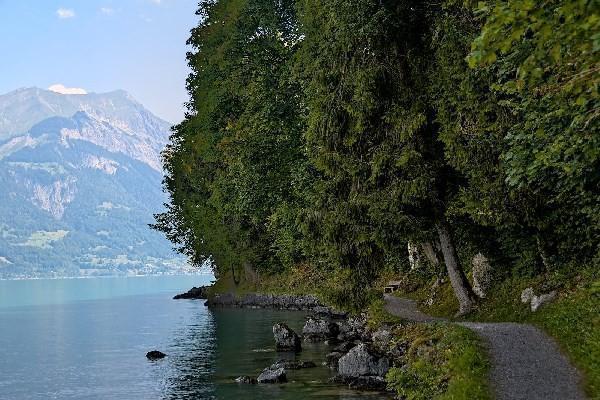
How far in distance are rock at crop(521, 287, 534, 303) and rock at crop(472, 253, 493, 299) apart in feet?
11.7

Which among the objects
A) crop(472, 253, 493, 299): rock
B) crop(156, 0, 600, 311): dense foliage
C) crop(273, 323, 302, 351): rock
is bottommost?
crop(273, 323, 302, 351): rock

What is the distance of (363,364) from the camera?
2800cm

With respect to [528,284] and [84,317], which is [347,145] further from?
[84,317]

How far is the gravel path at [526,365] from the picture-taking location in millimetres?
16750

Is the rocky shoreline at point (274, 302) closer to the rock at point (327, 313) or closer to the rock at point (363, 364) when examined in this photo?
the rock at point (327, 313)

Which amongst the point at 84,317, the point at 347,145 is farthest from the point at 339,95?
the point at 84,317

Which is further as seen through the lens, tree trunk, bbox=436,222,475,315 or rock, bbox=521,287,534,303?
tree trunk, bbox=436,222,475,315

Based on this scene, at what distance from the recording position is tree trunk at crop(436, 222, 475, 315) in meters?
31.4

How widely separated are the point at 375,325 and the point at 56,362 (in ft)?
71.8

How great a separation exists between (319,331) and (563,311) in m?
20.9

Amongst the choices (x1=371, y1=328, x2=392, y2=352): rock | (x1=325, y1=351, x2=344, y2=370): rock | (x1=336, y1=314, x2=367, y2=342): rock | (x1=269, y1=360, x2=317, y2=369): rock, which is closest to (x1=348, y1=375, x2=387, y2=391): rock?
(x1=371, y1=328, x2=392, y2=352): rock

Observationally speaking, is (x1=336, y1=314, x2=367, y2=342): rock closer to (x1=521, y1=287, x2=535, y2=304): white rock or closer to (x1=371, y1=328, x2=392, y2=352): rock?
(x1=371, y1=328, x2=392, y2=352): rock

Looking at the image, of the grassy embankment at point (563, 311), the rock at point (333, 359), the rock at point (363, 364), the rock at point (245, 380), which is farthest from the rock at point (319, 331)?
the rock at point (363, 364)

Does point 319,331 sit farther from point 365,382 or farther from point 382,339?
point 365,382
